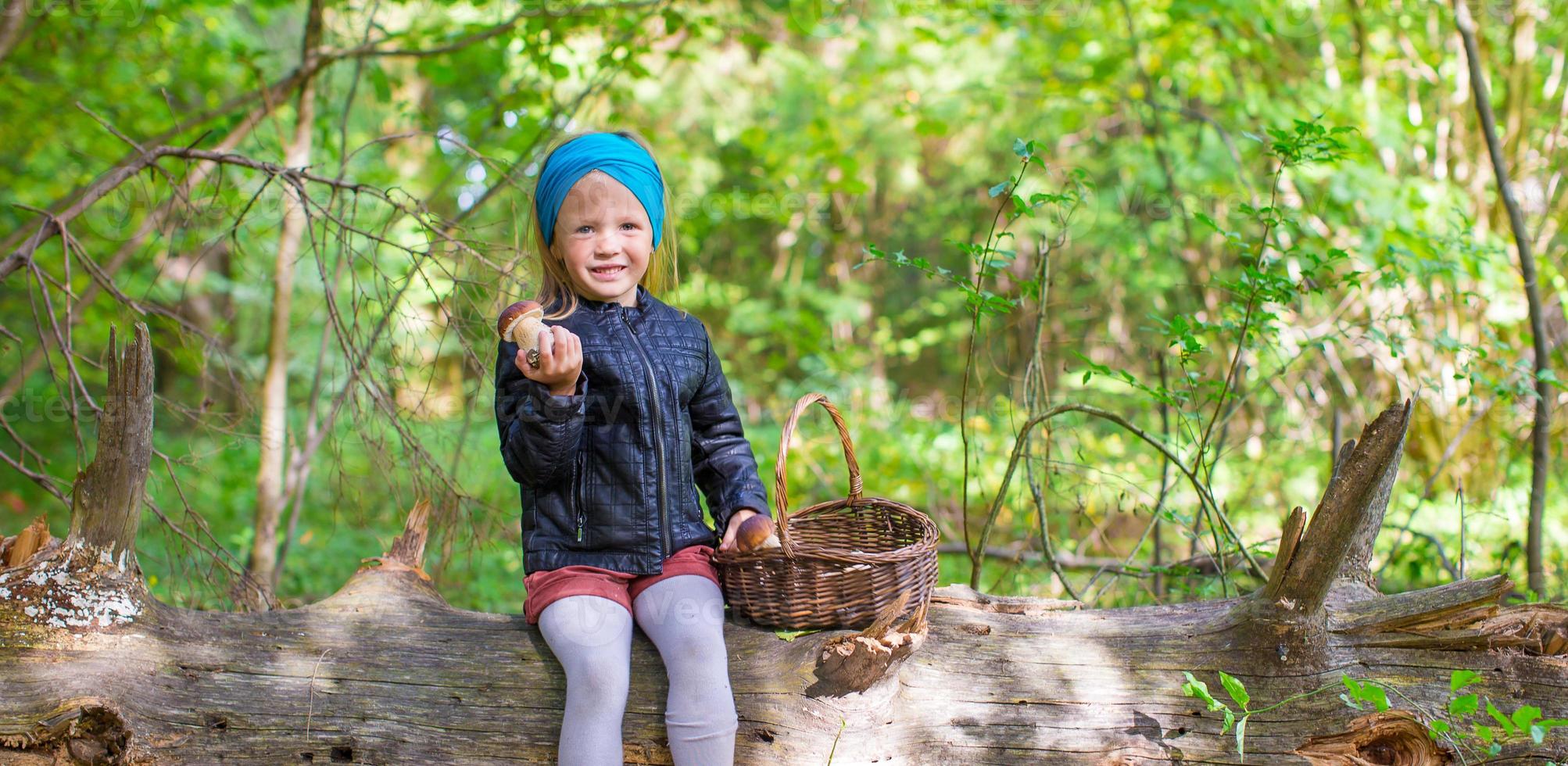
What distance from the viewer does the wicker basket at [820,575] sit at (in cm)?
219

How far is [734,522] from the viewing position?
246cm

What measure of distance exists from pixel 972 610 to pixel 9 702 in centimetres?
231

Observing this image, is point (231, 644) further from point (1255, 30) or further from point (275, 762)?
point (1255, 30)

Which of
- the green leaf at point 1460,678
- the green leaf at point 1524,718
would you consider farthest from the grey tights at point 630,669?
the green leaf at point 1524,718

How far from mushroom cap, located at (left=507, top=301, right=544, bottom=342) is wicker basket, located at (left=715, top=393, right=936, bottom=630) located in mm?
624

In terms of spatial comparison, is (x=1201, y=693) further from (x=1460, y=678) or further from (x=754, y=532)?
(x=754, y=532)

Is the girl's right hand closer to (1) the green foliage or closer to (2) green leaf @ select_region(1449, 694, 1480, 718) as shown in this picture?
(1) the green foliage

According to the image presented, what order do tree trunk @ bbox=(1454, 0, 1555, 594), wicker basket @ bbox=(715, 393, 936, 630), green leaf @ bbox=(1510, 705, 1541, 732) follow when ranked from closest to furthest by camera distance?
green leaf @ bbox=(1510, 705, 1541, 732) < wicker basket @ bbox=(715, 393, 936, 630) < tree trunk @ bbox=(1454, 0, 1555, 594)

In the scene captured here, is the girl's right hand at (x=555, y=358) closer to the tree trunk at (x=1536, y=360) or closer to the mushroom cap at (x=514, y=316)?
the mushroom cap at (x=514, y=316)

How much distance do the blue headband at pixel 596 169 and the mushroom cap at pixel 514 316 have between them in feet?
1.23

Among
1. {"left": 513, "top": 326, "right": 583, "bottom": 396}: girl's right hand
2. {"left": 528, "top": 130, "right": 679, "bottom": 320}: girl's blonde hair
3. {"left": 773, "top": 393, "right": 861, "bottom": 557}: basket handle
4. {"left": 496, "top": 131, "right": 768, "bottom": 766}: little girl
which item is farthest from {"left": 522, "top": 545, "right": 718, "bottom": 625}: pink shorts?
{"left": 528, "top": 130, "right": 679, "bottom": 320}: girl's blonde hair

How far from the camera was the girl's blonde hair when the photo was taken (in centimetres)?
250

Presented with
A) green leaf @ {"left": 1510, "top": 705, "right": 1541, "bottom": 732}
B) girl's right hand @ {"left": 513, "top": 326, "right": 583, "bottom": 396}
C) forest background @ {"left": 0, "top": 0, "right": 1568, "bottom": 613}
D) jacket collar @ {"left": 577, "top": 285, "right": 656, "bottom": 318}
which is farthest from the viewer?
forest background @ {"left": 0, "top": 0, "right": 1568, "bottom": 613}

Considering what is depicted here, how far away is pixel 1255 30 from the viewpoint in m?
6.13
